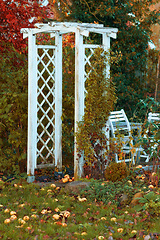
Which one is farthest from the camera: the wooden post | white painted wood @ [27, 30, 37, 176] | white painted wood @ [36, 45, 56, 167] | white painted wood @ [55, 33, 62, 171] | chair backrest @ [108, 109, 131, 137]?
chair backrest @ [108, 109, 131, 137]

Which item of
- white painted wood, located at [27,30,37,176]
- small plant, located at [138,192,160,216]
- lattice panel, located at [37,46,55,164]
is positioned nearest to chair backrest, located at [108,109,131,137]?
lattice panel, located at [37,46,55,164]

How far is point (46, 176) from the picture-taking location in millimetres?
5484

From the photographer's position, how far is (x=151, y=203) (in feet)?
11.8

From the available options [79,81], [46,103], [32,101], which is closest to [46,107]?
[46,103]

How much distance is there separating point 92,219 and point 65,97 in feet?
9.01

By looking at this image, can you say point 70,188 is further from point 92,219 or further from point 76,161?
point 92,219

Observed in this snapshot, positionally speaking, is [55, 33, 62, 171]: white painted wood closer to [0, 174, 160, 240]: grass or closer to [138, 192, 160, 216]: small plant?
[0, 174, 160, 240]: grass

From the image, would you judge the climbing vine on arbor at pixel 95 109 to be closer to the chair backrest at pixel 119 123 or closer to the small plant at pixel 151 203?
the chair backrest at pixel 119 123

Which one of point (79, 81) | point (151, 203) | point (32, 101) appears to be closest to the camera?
point (151, 203)

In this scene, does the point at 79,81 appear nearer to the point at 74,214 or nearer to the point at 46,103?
the point at 46,103

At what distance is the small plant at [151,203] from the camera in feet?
11.6

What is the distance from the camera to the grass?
10.4 feet

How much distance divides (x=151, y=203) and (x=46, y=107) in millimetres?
2751

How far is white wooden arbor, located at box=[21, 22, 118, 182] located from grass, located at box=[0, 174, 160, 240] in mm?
734
